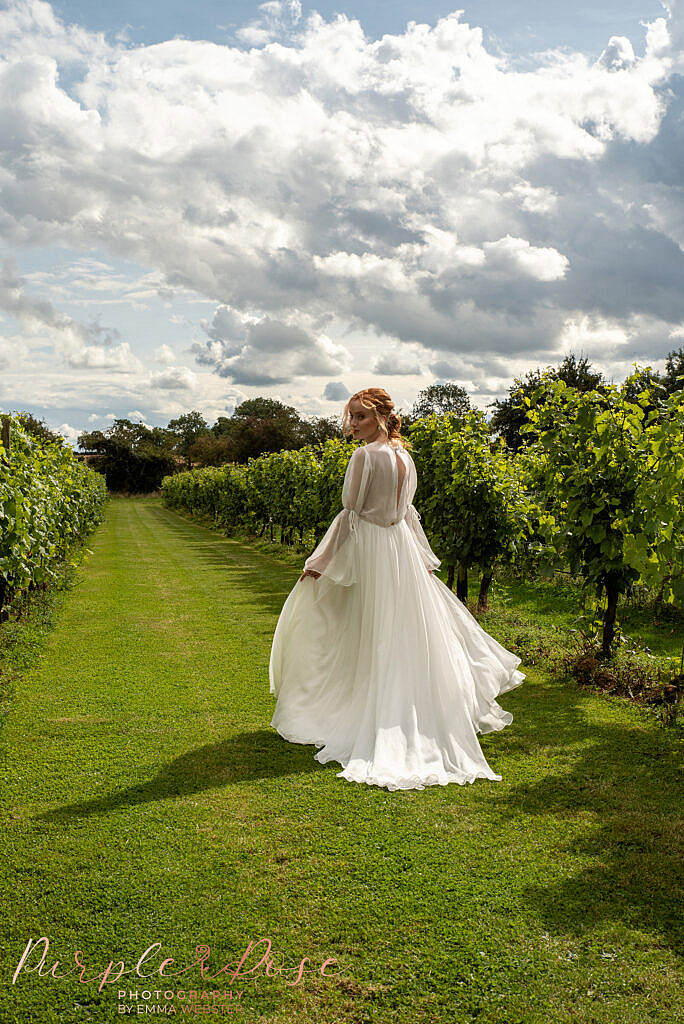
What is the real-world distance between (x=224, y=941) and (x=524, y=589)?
33.3 feet

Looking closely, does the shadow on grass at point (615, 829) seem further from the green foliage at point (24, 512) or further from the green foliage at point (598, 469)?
the green foliage at point (24, 512)

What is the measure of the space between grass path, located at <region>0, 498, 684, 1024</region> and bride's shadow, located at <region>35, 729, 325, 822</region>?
16 mm

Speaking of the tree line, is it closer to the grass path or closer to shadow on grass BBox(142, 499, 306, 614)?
the grass path

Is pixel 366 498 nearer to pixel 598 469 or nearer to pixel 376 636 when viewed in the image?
pixel 376 636

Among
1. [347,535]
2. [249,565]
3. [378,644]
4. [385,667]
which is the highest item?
[347,535]

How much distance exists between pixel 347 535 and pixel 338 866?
7.25 ft

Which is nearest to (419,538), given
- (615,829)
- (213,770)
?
(213,770)

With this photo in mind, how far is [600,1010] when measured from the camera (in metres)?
2.32

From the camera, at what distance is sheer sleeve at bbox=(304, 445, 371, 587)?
4746 millimetres

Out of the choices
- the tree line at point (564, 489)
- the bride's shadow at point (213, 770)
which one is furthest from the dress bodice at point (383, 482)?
the bride's shadow at point (213, 770)

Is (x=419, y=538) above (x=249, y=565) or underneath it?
above

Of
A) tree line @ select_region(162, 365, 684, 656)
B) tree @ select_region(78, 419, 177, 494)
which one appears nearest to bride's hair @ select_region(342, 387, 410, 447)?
tree line @ select_region(162, 365, 684, 656)

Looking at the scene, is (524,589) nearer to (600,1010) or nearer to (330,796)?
(330,796)

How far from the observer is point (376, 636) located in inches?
181
